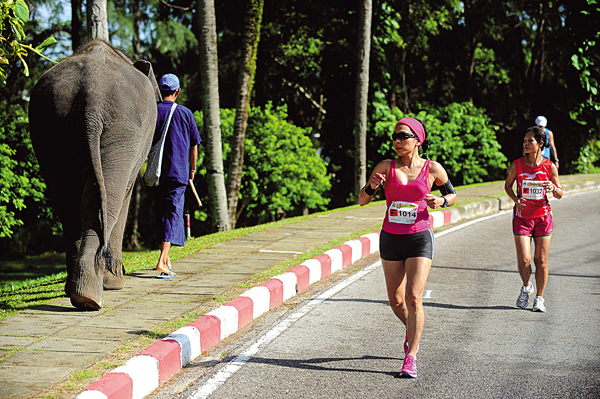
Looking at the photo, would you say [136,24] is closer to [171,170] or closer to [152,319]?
[171,170]

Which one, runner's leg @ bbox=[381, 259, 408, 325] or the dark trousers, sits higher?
the dark trousers

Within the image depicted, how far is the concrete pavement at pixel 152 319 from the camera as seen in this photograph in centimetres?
412

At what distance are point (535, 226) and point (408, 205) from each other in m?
2.60

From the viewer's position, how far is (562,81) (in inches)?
914

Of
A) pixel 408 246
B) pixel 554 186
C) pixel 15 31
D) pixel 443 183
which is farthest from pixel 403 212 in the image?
pixel 15 31

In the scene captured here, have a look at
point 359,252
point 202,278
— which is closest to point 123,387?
point 202,278

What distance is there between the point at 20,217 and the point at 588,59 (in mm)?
17766

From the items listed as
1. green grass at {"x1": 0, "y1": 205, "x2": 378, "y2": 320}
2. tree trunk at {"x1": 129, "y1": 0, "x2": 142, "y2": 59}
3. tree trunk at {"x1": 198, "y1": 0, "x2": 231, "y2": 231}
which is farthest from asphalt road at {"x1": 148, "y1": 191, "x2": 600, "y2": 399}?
tree trunk at {"x1": 129, "y1": 0, "x2": 142, "y2": 59}

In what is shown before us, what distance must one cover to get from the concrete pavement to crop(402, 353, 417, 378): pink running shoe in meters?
1.55

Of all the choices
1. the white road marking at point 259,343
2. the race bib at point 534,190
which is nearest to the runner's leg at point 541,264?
the race bib at point 534,190

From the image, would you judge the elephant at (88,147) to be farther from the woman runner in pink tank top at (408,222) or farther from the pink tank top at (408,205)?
the pink tank top at (408,205)

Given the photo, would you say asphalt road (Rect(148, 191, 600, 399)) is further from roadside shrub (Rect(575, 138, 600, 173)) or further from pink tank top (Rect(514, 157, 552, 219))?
roadside shrub (Rect(575, 138, 600, 173))

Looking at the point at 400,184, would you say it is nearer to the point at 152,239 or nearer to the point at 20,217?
the point at 20,217

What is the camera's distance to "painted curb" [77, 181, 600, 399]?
4.05 metres
